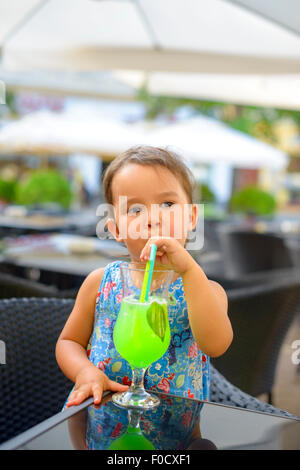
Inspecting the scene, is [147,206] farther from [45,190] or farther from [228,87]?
[45,190]

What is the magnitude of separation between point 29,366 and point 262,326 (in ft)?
3.04

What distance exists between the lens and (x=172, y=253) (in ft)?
3.16

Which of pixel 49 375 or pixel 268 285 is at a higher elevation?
pixel 268 285

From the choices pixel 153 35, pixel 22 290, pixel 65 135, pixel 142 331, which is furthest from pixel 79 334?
pixel 65 135

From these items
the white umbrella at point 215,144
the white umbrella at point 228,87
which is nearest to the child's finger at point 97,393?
the white umbrella at point 228,87

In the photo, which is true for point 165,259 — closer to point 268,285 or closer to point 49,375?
point 49,375

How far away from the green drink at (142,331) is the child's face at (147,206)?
137 millimetres

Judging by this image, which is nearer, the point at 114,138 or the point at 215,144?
the point at 114,138

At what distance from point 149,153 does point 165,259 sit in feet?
0.72

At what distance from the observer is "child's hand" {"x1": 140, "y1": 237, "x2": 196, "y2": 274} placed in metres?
0.95

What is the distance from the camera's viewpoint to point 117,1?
3.19m

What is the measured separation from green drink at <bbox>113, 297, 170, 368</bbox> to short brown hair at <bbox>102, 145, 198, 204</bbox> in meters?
0.25

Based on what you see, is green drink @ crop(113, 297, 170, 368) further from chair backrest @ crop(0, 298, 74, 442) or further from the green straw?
chair backrest @ crop(0, 298, 74, 442)
